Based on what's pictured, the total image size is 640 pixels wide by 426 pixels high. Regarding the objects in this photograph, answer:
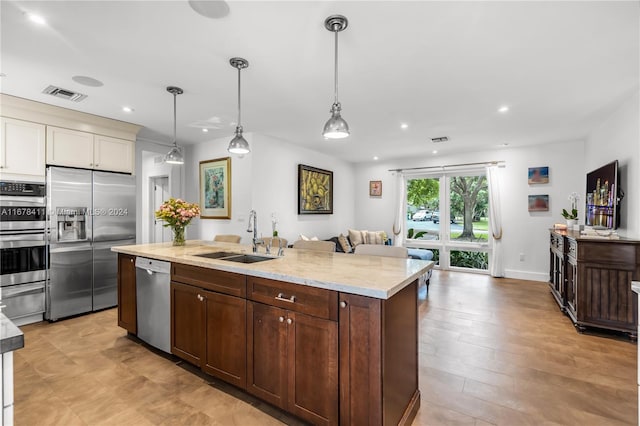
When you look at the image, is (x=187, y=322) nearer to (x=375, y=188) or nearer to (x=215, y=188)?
(x=215, y=188)

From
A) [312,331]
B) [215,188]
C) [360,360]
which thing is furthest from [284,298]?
[215,188]

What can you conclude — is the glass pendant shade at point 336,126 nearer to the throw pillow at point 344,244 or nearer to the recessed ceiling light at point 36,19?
the recessed ceiling light at point 36,19

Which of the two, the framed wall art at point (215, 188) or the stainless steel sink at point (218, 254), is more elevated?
the framed wall art at point (215, 188)

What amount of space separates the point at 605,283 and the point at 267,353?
359 cm

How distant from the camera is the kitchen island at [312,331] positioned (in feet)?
5.00

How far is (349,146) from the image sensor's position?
5.76m

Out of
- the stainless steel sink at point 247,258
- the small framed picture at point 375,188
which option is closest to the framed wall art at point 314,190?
the small framed picture at point 375,188

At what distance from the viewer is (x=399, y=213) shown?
6977 mm

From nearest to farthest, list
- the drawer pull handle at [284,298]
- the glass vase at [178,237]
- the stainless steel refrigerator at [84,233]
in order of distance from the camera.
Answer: the drawer pull handle at [284,298] < the glass vase at [178,237] < the stainless steel refrigerator at [84,233]

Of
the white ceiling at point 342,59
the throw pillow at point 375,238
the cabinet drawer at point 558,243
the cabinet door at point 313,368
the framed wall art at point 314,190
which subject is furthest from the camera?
the throw pillow at point 375,238

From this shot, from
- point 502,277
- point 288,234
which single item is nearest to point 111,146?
point 288,234

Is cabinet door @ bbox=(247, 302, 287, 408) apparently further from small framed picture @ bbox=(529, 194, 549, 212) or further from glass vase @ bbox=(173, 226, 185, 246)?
small framed picture @ bbox=(529, 194, 549, 212)

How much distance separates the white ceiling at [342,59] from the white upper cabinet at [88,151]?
43cm

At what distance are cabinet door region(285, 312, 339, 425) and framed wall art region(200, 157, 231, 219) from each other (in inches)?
136
